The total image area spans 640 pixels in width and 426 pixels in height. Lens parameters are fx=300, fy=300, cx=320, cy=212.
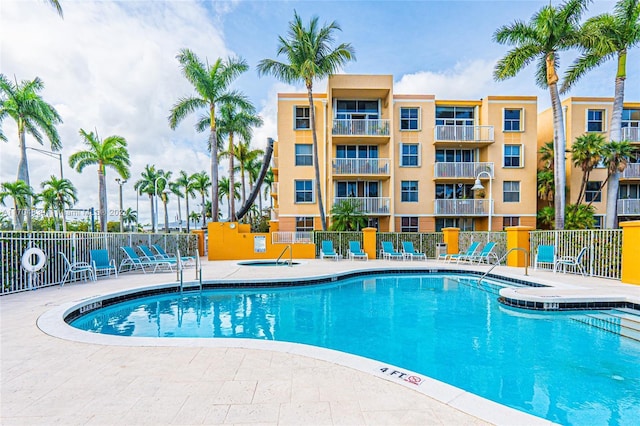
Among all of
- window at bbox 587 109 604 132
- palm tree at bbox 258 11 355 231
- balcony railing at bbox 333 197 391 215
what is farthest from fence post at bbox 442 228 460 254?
window at bbox 587 109 604 132

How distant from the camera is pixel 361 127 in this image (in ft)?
65.4

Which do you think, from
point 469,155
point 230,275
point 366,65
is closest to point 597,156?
point 469,155

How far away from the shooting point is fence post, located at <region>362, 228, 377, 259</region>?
16609 mm

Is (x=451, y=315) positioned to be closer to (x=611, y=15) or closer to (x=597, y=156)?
(x=597, y=156)

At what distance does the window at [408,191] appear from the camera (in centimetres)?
2064

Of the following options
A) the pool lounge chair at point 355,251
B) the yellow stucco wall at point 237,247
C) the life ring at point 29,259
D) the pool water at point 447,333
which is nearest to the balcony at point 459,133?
the pool lounge chair at point 355,251

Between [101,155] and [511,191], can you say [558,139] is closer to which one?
[511,191]

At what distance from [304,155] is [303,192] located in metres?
2.58

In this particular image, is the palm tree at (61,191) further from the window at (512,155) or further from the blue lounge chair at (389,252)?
the window at (512,155)

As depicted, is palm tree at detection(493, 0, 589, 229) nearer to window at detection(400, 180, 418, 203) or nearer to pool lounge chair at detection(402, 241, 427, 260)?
pool lounge chair at detection(402, 241, 427, 260)

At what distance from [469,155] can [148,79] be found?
65.6 ft

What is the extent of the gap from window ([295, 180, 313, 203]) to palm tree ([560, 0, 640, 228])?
16.4m

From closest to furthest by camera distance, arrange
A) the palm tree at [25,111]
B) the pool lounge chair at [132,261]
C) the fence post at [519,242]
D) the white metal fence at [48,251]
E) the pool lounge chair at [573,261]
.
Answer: the white metal fence at [48,251]
the pool lounge chair at [573,261]
the pool lounge chair at [132,261]
the fence post at [519,242]
the palm tree at [25,111]

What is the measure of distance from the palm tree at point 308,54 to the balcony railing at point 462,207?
11000mm
